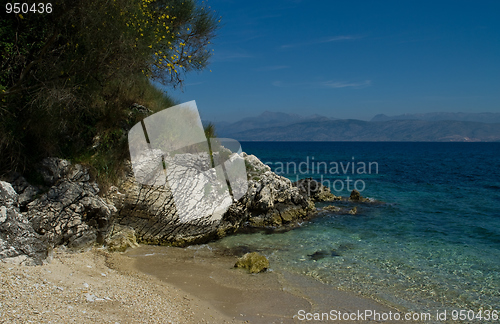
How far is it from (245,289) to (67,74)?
7446 mm

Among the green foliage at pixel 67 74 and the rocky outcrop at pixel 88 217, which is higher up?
the green foliage at pixel 67 74

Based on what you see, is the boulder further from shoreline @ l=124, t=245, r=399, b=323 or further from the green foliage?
the green foliage

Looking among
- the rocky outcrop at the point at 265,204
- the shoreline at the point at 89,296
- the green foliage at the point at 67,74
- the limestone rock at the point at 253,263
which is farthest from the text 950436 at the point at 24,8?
the rocky outcrop at the point at 265,204

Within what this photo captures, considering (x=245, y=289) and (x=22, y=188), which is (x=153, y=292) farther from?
(x=22, y=188)

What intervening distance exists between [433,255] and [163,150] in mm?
10077

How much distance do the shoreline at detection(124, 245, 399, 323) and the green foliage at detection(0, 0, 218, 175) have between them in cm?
367

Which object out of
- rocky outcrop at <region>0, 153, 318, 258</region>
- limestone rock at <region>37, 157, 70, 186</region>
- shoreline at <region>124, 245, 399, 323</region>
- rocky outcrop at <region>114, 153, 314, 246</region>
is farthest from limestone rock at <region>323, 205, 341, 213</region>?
limestone rock at <region>37, 157, 70, 186</region>

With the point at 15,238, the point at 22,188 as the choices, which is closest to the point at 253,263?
the point at 15,238

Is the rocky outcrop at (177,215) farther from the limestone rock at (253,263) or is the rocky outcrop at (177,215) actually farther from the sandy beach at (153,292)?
the limestone rock at (253,263)

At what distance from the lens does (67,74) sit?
898 centimetres

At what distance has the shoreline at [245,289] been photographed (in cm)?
700

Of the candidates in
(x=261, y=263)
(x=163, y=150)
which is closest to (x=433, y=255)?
(x=261, y=263)

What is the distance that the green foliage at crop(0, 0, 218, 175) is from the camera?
8.65 m

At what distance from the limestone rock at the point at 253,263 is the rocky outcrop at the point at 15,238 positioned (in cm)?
483
